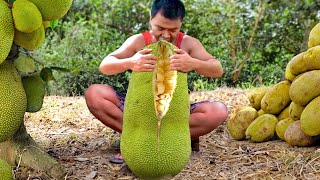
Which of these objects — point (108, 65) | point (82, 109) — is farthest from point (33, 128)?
point (108, 65)

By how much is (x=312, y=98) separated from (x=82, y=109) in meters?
1.94

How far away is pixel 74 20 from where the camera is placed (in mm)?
6891

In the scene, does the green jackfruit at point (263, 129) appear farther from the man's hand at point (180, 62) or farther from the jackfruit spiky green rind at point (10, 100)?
the jackfruit spiky green rind at point (10, 100)

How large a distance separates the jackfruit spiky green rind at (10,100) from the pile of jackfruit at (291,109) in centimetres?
128

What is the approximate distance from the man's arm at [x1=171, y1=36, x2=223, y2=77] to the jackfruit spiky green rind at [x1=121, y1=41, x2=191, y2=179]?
5cm

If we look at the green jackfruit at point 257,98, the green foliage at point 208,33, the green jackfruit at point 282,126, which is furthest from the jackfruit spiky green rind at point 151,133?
the green foliage at point 208,33

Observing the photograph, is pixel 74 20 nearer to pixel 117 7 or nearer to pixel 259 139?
pixel 117 7

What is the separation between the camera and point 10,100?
170cm

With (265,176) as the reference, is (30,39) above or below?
above

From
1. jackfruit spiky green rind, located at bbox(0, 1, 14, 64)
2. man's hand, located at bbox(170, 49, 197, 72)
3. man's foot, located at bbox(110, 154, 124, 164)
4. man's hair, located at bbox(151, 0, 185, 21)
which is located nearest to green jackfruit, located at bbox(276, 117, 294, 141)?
man's foot, located at bbox(110, 154, 124, 164)

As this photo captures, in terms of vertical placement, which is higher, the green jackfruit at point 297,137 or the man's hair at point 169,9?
the man's hair at point 169,9

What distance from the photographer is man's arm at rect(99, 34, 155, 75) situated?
1.46 meters

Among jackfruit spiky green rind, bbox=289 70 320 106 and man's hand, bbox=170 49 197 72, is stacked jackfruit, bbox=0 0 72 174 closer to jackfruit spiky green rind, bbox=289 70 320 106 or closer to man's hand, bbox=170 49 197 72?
man's hand, bbox=170 49 197 72

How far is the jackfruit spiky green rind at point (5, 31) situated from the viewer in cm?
164
